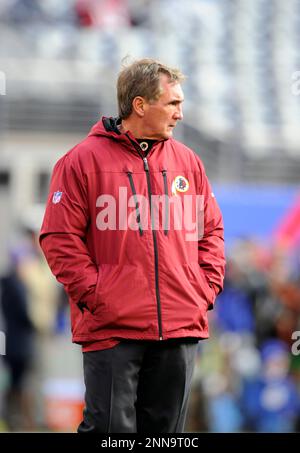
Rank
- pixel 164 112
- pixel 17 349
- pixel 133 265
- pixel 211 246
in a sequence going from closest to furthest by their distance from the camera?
pixel 133 265
pixel 164 112
pixel 211 246
pixel 17 349

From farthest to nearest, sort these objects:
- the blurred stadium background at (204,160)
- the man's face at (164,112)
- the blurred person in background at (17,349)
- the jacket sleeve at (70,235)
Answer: the blurred stadium background at (204,160)
the blurred person in background at (17,349)
the man's face at (164,112)
the jacket sleeve at (70,235)

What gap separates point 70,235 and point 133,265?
0.25 metres

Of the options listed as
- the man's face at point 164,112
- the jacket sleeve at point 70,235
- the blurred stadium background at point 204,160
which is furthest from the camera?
the blurred stadium background at point 204,160

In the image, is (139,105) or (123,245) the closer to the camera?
(123,245)

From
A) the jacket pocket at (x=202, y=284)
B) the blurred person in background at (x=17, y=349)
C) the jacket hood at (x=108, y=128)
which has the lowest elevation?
the blurred person in background at (x=17, y=349)

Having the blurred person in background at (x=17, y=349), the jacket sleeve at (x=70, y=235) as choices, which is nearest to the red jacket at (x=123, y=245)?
the jacket sleeve at (x=70, y=235)

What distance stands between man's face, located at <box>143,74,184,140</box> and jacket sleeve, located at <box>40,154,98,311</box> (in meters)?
0.31

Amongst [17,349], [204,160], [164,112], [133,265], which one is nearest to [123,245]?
[133,265]

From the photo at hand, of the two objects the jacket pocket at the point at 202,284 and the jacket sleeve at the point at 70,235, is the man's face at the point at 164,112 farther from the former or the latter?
the jacket pocket at the point at 202,284

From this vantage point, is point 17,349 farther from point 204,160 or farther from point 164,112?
point 204,160

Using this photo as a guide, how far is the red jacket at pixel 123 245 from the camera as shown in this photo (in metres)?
3.93

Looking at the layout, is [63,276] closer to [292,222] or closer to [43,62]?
[292,222]

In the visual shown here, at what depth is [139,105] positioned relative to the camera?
161 inches
